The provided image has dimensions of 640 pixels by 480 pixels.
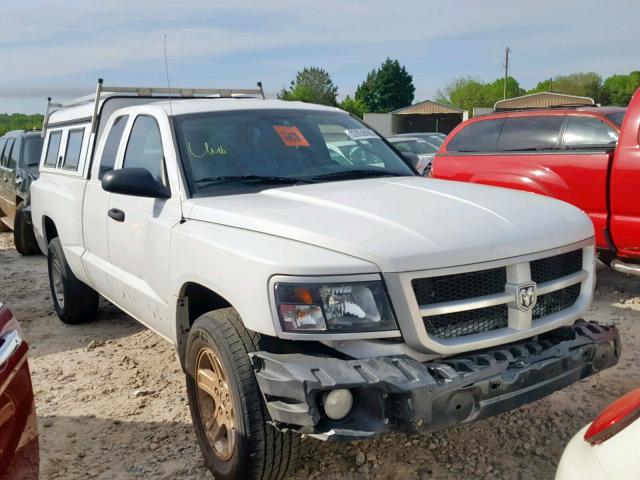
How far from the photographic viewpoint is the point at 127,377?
459 cm

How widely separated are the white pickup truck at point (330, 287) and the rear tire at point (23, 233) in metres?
6.05

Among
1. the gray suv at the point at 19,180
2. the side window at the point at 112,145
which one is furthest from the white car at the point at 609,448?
the gray suv at the point at 19,180

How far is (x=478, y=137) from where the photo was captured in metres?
7.60

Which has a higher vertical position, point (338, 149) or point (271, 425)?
point (338, 149)

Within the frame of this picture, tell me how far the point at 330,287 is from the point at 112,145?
106 inches

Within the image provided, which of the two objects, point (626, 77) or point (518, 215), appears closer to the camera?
point (518, 215)

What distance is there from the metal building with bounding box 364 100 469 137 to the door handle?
41.6 meters

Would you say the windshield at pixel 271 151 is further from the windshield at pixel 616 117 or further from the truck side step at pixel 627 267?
the windshield at pixel 616 117

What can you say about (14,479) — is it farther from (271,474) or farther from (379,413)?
(379,413)

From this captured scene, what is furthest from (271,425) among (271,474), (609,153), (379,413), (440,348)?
(609,153)

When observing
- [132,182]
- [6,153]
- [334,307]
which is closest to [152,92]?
[132,182]

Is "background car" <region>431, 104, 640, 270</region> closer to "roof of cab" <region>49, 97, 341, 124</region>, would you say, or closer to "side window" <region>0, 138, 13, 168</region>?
"roof of cab" <region>49, 97, 341, 124</region>

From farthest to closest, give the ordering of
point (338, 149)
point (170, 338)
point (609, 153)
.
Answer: point (609, 153), point (338, 149), point (170, 338)

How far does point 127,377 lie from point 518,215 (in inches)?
121
